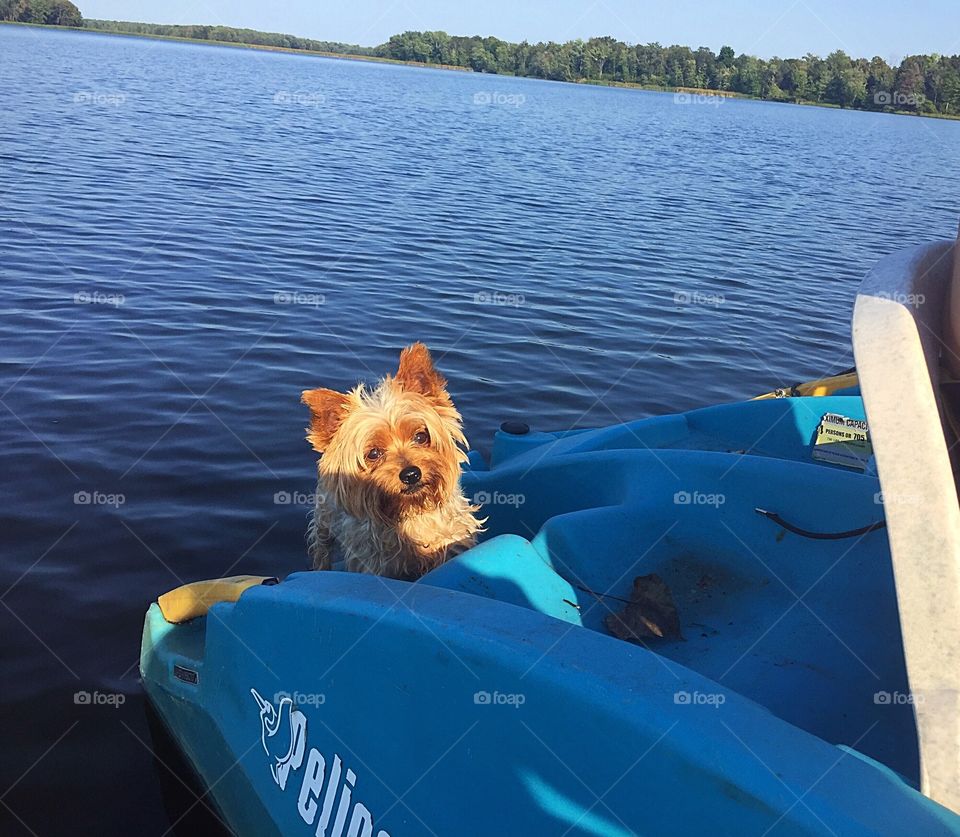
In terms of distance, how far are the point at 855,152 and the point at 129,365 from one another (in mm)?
33008

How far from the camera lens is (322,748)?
8.45 feet

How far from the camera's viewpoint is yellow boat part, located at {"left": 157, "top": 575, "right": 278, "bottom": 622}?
11.8 ft

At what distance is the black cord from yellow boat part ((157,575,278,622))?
1.91 meters

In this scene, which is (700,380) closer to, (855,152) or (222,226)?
(222,226)

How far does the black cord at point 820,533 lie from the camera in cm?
290

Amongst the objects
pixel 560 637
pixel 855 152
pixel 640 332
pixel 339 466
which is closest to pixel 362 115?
pixel 855 152

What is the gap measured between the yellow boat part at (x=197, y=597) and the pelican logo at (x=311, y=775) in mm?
714

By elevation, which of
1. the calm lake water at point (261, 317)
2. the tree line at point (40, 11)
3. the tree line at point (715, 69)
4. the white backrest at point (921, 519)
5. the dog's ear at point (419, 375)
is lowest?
the calm lake water at point (261, 317)

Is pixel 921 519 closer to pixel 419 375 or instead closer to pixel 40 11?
pixel 419 375

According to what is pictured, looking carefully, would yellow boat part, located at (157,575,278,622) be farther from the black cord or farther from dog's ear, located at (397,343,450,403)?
the black cord

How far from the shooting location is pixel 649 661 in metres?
2.06

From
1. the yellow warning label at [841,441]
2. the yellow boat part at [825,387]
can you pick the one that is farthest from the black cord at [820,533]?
the yellow boat part at [825,387]

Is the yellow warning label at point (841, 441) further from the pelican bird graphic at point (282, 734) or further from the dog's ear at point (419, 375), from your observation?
the pelican bird graphic at point (282, 734)

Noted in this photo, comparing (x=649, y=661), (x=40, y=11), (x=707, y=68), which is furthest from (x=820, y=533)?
(x=40, y=11)
